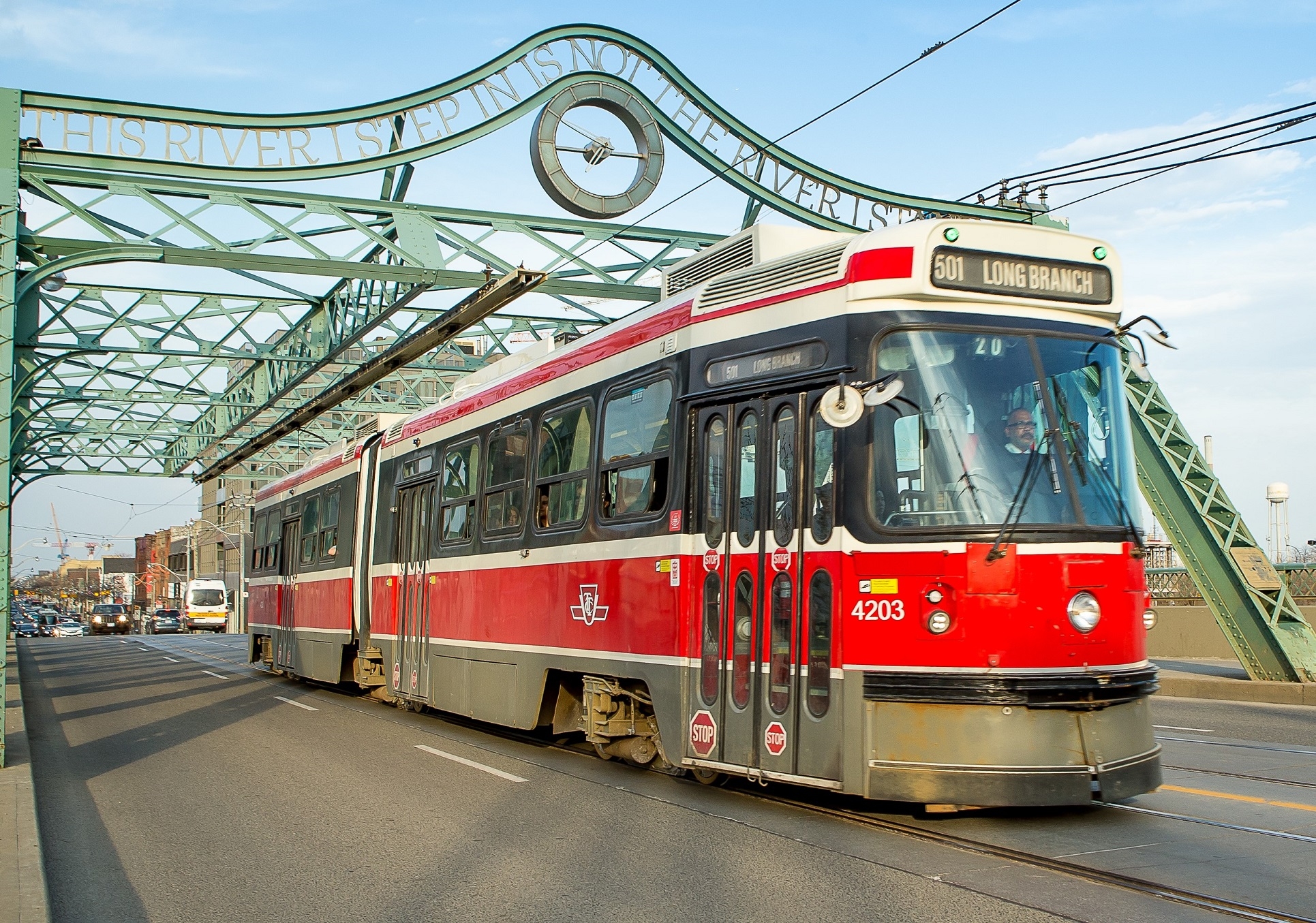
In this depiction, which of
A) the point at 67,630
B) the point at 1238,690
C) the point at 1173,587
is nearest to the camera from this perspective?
the point at 1238,690

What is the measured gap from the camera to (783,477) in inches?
313

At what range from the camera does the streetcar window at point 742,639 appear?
8.00 m

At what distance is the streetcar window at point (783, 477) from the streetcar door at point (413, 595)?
700cm

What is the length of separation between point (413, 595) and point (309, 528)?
666cm

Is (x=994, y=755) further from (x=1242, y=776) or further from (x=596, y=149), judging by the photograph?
(x=596, y=149)

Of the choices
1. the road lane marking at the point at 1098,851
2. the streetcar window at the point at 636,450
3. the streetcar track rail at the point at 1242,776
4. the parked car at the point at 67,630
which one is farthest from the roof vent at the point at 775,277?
the parked car at the point at 67,630

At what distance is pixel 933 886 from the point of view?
6.07m

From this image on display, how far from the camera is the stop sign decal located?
8.16 m

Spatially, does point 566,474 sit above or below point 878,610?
above

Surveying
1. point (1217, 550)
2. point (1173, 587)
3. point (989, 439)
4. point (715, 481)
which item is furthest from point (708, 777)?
point (1173, 587)

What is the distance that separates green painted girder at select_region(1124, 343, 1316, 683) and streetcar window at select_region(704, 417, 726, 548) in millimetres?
12062

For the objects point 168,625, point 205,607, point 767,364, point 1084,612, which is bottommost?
point 168,625

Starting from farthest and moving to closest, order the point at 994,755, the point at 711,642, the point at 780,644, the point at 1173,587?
1. the point at 1173,587
2. the point at 711,642
3. the point at 780,644
4. the point at 994,755

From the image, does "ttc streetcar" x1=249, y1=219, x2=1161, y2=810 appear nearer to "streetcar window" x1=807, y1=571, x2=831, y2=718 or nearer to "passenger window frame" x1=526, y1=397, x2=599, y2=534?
"streetcar window" x1=807, y1=571, x2=831, y2=718
